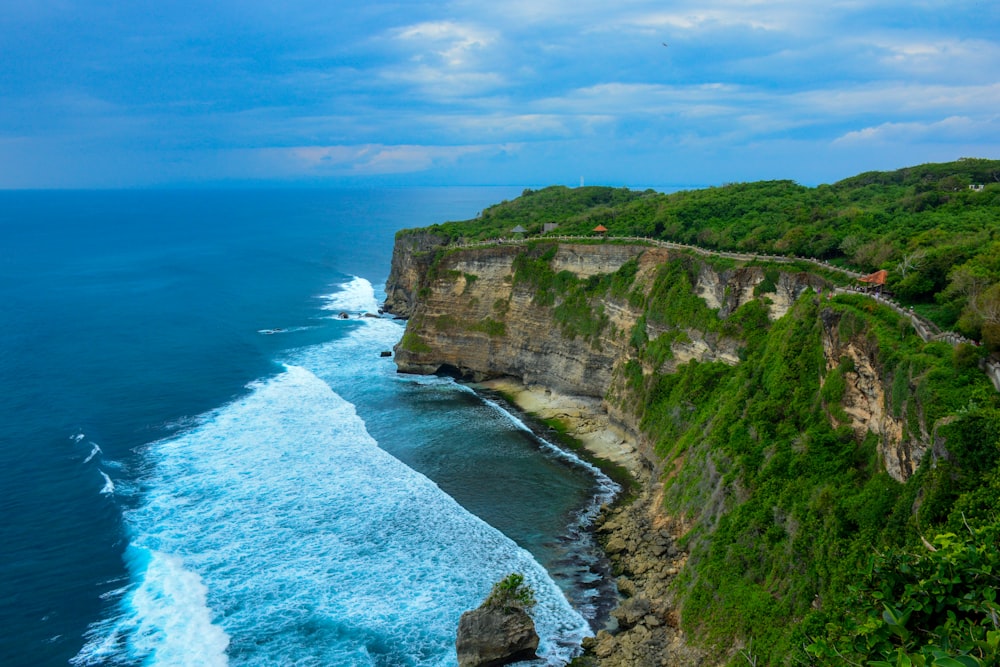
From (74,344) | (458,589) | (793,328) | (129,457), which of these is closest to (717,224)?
(793,328)

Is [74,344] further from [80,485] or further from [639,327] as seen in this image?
[639,327]

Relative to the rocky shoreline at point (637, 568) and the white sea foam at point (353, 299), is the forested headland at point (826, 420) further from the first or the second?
the white sea foam at point (353, 299)

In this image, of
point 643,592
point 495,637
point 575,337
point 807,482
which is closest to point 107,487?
point 495,637

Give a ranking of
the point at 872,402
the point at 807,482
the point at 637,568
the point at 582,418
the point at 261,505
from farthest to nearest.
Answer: the point at 582,418
the point at 261,505
the point at 637,568
the point at 807,482
the point at 872,402

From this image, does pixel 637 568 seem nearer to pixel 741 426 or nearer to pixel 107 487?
pixel 741 426

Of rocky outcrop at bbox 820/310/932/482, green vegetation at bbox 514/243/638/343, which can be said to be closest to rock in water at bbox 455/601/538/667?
rocky outcrop at bbox 820/310/932/482

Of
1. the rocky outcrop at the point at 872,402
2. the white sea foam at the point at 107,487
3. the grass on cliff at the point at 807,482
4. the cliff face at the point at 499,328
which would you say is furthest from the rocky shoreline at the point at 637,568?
the white sea foam at the point at 107,487

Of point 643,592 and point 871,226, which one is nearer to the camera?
point 643,592
